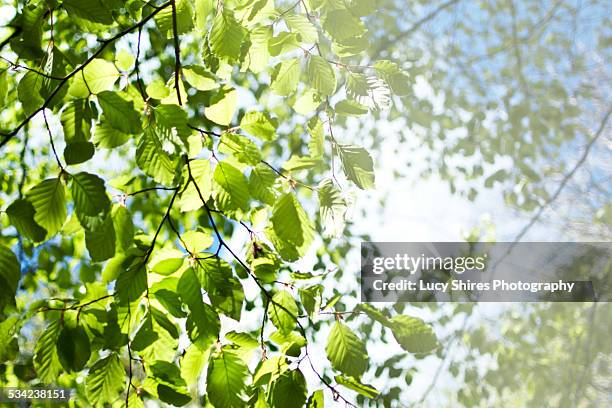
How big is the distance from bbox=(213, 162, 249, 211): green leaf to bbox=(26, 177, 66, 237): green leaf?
141 mm

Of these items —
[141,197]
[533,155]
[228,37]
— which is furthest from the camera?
[533,155]

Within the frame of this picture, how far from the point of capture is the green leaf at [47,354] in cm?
47

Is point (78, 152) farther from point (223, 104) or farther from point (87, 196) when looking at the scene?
point (223, 104)

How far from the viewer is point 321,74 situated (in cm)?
52

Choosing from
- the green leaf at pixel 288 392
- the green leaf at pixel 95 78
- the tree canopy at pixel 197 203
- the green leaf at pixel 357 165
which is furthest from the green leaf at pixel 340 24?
the green leaf at pixel 288 392

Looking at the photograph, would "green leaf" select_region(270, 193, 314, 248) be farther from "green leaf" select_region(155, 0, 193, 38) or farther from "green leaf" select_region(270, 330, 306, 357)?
"green leaf" select_region(155, 0, 193, 38)

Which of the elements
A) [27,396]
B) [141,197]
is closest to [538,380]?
[141,197]

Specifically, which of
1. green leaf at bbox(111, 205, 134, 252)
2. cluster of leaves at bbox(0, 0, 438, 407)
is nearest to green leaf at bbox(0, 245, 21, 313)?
cluster of leaves at bbox(0, 0, 438, 407)

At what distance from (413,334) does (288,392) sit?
0.39 ft

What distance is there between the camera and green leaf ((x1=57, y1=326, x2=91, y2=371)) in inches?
17.1

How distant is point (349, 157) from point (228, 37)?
0.51 feet

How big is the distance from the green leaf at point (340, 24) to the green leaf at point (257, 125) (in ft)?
0.36

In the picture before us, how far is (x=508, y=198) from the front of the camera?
2.34 meters

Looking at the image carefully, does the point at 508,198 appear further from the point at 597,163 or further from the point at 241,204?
the point at 241,204
